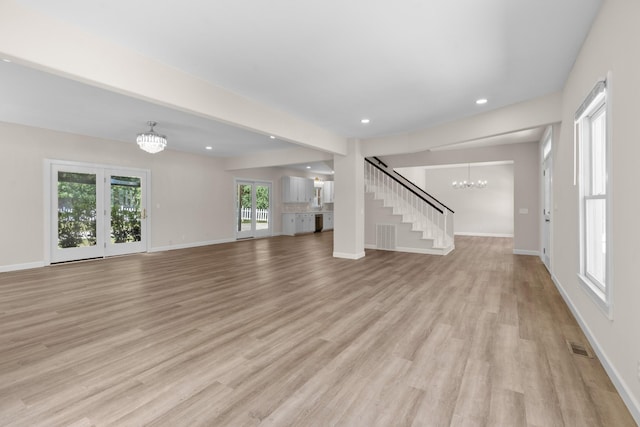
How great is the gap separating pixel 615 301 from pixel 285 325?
271 cm

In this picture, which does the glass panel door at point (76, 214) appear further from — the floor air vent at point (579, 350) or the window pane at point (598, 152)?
the window pane at point (598, 152)

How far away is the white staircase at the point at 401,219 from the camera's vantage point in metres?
7.66

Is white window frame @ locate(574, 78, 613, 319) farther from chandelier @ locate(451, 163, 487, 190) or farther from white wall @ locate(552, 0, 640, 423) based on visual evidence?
chandelier @ locate(451, 163, 487, 190)

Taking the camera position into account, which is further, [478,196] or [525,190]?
[478,196]

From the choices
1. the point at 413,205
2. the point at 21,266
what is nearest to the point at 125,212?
the point at 21,266

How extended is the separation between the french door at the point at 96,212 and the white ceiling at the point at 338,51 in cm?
190

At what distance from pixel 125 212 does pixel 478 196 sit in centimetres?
1164

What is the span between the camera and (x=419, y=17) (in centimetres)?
246

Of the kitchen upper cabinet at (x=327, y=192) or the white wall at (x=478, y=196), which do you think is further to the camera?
the kitchen upper cabinet at (x=327, y=192)

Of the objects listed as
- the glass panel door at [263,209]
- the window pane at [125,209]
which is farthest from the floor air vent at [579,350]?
the glass panel door at [263,209]

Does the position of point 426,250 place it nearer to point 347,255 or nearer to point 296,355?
point 347,255

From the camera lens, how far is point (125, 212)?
7.58 meters

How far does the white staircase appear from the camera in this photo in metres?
7.66

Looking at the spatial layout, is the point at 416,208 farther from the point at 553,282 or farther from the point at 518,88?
the point at 518,88
